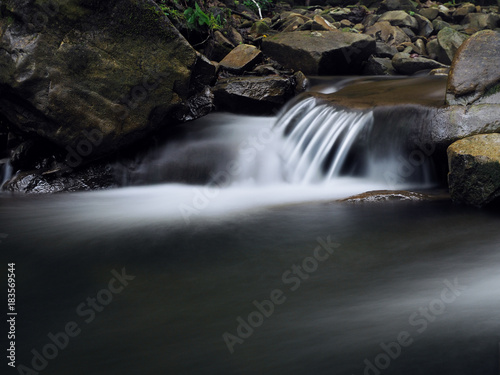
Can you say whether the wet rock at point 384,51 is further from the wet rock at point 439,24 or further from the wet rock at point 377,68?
the wet rock at point 439,24

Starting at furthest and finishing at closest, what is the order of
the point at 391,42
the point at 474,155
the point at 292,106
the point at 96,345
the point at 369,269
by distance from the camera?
the point at 391,42 < the point at 292,106 < the point at 474,155 < the point at 369,269 < the point at 96,345

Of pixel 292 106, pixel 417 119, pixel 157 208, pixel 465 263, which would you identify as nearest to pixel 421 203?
pixel 417 119

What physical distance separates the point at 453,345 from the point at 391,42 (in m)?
14.2

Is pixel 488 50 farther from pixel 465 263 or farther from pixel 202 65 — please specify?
pixel 202 65

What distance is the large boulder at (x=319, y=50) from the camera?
1044cm

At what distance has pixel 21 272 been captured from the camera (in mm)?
3504

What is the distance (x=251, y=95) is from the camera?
822 centimetres

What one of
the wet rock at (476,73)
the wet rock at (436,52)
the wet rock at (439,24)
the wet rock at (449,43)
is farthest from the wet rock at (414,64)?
the wet rock at (439,24)

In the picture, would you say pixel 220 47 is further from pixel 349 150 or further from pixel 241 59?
pixel 349 150

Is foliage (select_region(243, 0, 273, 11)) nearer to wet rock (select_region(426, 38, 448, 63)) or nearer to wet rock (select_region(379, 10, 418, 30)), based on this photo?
wet rock (select_region(379, 10, 418, 30))
